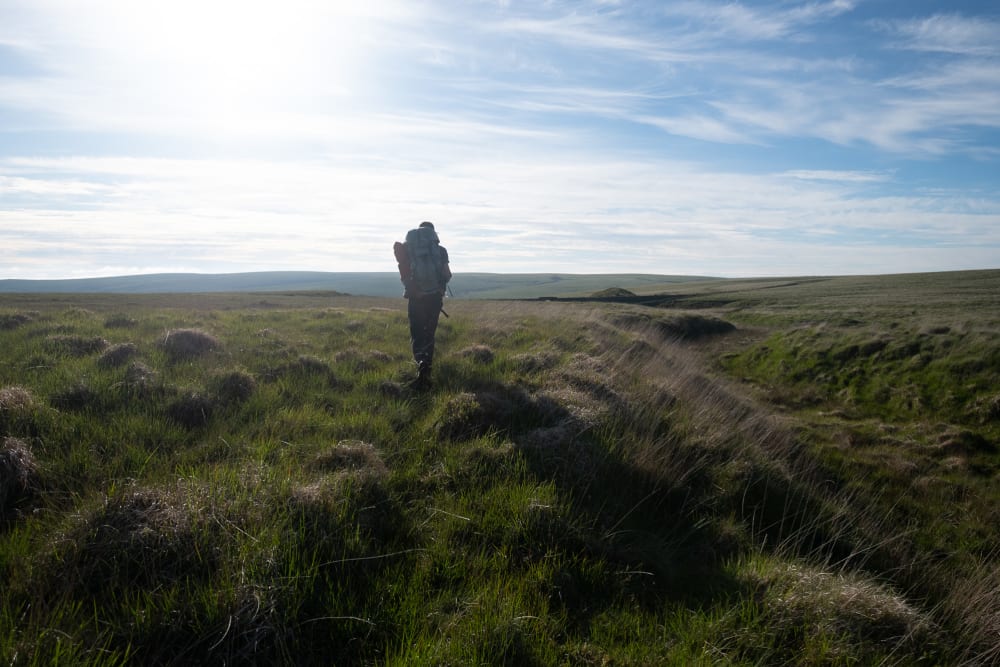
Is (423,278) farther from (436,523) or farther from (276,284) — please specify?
(276,284)

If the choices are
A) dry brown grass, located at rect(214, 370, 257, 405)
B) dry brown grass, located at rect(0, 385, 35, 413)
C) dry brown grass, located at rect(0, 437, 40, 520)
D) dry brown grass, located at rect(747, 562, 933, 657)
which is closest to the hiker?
dry brown grass, located at rect(214, 370, 257, 405)

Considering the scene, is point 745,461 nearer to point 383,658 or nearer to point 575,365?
point 575,365

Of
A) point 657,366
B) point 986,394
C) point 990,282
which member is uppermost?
point 990,282

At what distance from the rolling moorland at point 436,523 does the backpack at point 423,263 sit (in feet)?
4.86

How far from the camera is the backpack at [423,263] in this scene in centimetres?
934

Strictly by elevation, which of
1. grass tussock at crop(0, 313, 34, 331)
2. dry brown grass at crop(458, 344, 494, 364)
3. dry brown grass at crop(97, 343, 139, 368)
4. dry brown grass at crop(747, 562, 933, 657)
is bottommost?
dry brown grass at crop(747, 562, 933, 657)

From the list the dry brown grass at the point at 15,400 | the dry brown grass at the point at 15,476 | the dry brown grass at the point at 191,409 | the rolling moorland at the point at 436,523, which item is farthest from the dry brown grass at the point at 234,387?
the dry brown grass at the point at 15,476

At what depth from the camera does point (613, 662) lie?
3.01 meters

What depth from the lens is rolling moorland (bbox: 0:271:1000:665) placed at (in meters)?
3.00

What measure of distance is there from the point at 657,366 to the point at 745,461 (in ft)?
18.9

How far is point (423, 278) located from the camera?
368 inches

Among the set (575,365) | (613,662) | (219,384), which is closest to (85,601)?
(613,662)

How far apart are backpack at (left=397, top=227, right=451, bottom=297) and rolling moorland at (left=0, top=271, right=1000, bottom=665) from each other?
148 centimetres

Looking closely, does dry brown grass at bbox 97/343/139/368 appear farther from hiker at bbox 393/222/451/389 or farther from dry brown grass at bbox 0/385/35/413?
hiker at bbox 393/222/451/389
